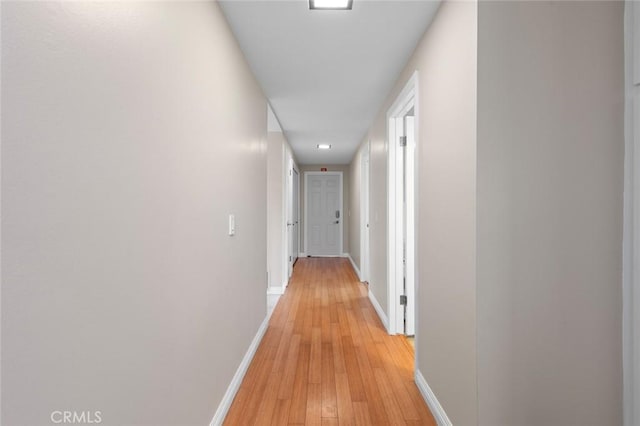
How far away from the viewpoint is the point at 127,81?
97cm

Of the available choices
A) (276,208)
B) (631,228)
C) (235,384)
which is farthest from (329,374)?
(276,208)

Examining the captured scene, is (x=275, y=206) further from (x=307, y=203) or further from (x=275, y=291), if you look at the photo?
(x=307, y=203)

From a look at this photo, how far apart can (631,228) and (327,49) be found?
1.98 m

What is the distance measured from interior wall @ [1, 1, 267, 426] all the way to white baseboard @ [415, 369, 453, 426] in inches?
47.1

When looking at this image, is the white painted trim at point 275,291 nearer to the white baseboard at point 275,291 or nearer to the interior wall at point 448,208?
the white baseboard at point 275,291

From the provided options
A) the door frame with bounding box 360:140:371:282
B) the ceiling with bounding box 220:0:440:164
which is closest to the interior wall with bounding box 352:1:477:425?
the ceiling with bounding box 220:0:440:164

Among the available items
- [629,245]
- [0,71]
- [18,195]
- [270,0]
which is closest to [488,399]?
[629,245]

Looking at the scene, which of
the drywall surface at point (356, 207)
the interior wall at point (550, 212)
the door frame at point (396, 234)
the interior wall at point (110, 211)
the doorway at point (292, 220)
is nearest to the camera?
the interior wall at point (110, 211)

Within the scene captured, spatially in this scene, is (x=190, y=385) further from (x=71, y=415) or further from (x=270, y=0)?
(x=270, y=0)

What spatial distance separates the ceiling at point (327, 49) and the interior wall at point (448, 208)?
19 centimetres

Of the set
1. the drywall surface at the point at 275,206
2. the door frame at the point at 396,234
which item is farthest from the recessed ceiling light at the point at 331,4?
the drywall surface at the point at 275,206

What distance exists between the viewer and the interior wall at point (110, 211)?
2.12 feet

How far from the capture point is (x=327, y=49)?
2.35 m

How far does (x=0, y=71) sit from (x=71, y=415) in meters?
0.73
